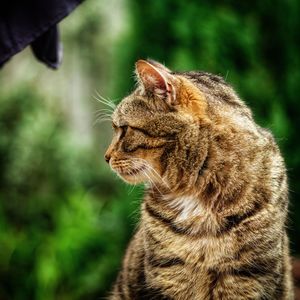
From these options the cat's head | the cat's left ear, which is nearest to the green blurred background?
the cat's head

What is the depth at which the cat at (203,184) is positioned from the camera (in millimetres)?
2328

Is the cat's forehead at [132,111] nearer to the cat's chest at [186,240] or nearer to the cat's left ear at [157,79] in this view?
the cat's left ear at [157,79]

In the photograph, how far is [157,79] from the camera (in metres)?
2.32

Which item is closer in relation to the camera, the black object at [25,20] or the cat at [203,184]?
the cat at [203,184]

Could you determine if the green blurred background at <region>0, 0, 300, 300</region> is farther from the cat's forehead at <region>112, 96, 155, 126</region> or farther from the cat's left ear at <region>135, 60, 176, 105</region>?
the cat's left ear at <region>135, 60, 176, 105</region>

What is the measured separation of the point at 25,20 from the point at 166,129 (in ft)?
2.77

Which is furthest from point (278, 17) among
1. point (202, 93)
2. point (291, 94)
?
point (202, 93)

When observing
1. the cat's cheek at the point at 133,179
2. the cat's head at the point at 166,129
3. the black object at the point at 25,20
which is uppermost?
the black object at the point at 25,20

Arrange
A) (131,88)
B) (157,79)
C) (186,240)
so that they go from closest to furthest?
(157,79) → (186,240) → (131,88)

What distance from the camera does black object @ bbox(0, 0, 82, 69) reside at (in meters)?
2.71

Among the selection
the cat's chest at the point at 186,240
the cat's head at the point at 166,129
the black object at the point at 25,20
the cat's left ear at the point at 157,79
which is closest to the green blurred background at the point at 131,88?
the cat's chest at the point at 186,240

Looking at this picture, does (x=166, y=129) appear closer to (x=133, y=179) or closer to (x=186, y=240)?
(x=133, y=179)

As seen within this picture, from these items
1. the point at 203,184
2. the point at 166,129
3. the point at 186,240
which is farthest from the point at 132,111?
the point at 186,240

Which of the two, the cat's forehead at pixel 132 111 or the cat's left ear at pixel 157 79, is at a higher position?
the cat's left ear at pixel 157 79
